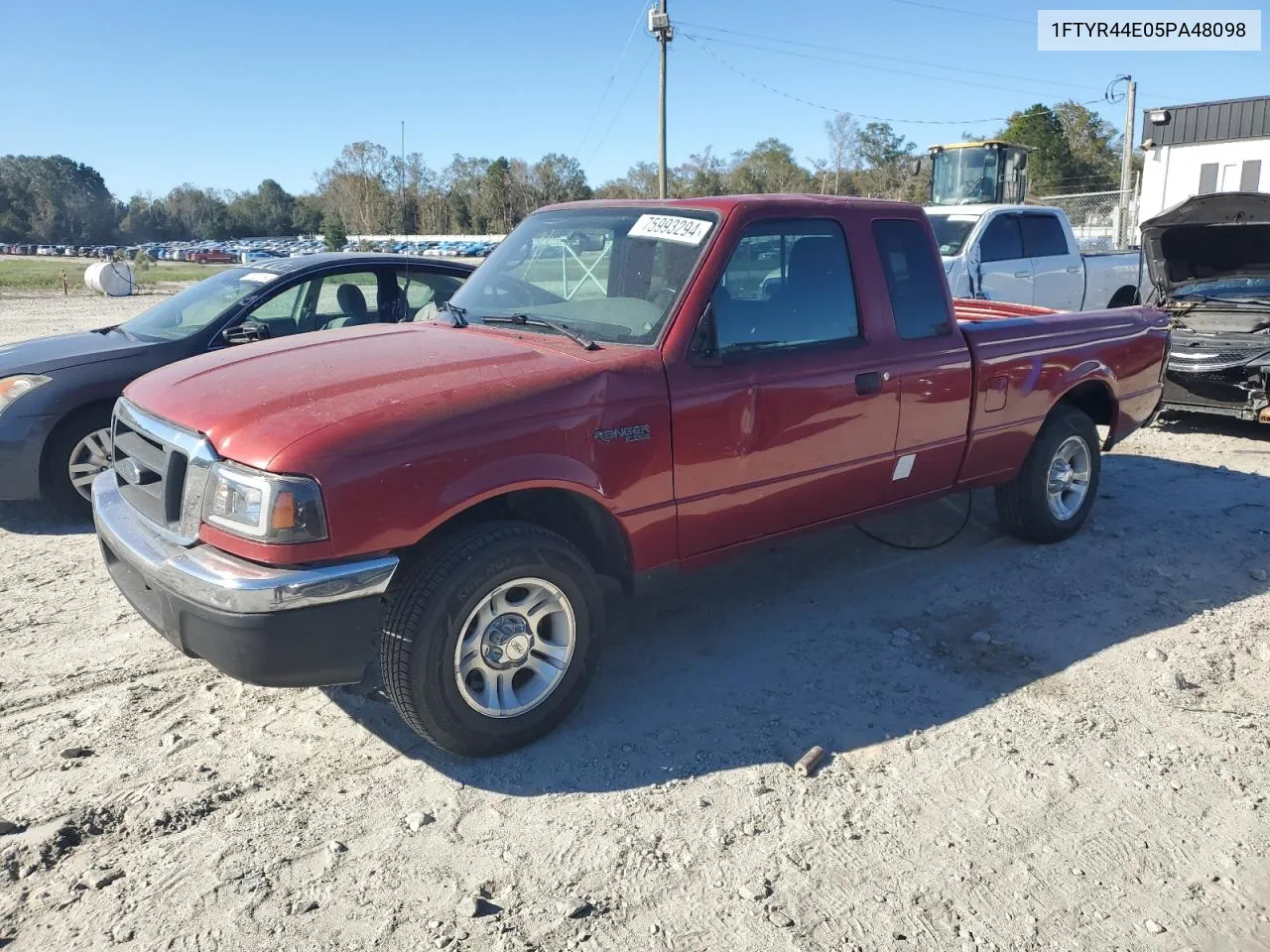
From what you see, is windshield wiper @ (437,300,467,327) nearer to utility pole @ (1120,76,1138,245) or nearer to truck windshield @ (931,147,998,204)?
truck windshield @ (931,147,998,204)

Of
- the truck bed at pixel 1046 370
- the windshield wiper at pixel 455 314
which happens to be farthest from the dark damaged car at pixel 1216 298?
the windshield wiper at pixel 455 314

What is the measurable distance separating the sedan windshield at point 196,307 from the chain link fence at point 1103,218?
65.2 ft

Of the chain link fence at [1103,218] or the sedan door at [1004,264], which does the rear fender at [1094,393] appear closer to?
the sedan door at [1004,264]

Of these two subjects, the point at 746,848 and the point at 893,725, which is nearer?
the point at 746,848

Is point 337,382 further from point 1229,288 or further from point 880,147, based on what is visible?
point 880,147

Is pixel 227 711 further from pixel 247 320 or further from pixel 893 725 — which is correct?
pixel 247 320

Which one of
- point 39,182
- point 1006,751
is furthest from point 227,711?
point 39,182

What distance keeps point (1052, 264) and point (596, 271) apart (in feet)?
29.6

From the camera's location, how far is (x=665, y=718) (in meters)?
3.68

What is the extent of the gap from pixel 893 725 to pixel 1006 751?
40 centimetres

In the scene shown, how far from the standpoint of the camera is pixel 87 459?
19.3 ft

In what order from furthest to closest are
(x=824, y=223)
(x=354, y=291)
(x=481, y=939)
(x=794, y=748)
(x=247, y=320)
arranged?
(x=354, y=291) → (x=247, y=320) → (x=824, y=223) → (x=794, y=748) → (x=481, y=939)

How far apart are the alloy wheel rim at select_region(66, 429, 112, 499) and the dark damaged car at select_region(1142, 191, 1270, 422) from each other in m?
8.43

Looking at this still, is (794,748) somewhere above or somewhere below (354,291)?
below
